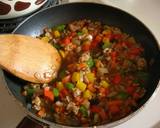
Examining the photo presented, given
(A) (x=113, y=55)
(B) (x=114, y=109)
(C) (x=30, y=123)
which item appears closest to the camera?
(C) (x=30, y=123)

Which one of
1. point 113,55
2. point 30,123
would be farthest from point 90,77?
point 30,123

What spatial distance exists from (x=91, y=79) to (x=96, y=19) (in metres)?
0.24

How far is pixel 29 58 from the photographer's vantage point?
0.97 metres

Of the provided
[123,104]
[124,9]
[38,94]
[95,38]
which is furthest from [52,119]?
[124,9]

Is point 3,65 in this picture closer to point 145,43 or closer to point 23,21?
point 23,21

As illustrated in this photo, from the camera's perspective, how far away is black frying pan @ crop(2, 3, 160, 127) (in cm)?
101

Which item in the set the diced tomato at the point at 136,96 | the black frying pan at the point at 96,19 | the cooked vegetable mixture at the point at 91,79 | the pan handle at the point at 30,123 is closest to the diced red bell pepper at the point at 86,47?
the cooked vegetable mixture at the point at 91,79

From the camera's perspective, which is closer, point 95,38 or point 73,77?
point 73,77

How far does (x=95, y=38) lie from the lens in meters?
1.11

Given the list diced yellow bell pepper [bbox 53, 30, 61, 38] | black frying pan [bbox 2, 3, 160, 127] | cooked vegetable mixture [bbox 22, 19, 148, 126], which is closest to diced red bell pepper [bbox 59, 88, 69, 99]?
cooked vegetable mixture [bbox 22, 19, 148, 126]

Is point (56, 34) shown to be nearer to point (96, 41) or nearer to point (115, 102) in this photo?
point (96, 41)

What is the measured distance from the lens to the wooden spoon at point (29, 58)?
93cm

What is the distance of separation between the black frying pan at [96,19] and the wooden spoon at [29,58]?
0.07 metres

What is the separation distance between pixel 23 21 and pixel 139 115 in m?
0.43
